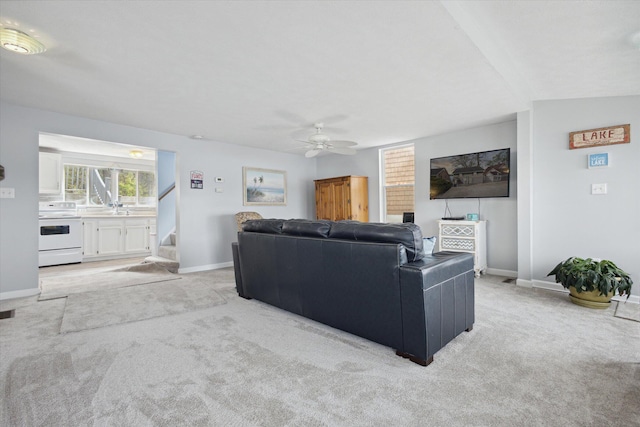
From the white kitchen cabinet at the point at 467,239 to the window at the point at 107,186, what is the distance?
7.04 metres

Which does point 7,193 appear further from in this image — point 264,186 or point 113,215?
point 264,186

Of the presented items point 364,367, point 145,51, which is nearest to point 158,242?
point 145,51

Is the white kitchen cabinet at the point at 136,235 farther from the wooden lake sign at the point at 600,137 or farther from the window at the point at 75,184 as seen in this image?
the wooden lake sign at the point at 600,137

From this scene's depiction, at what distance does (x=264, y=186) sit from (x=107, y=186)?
156 inches

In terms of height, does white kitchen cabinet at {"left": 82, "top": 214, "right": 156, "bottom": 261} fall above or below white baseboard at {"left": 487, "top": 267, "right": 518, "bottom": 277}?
above

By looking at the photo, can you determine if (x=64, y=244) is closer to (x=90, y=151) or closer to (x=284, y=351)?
(x=90, y=151)

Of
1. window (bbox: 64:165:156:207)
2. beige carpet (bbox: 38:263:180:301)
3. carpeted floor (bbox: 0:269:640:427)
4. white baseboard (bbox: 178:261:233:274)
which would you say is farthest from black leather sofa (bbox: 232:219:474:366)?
window (bbox: 64:165:156:207)

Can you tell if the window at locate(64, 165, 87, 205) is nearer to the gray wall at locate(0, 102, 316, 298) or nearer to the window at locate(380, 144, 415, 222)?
the gray wall at locate(0, 102, 316, 298)

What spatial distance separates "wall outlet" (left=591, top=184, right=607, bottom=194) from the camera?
3428 mm

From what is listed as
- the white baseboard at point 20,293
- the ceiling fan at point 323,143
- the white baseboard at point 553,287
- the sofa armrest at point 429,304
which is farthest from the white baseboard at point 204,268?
the white baseboard at point 553,287

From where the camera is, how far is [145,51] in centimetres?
243

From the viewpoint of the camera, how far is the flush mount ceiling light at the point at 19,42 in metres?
2.09

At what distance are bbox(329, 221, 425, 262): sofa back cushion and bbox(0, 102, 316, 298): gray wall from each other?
12.8 feet

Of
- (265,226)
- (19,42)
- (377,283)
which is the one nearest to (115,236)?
(265,226)
